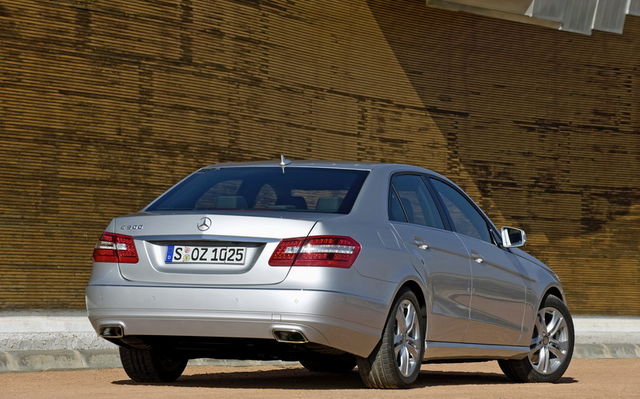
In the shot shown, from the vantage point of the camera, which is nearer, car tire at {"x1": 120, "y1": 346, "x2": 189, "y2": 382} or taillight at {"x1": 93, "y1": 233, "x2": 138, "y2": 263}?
taillight at {"x1": 93, "y1": 233, "x2": 138, "y2": 263}

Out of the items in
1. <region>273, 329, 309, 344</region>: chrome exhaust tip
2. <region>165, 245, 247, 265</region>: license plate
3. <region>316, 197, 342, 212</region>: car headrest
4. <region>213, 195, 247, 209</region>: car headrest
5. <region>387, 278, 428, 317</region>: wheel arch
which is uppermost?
<region>316, 197, 342, 212</region>: car headrest

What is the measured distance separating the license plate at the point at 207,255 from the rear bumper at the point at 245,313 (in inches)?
7.2

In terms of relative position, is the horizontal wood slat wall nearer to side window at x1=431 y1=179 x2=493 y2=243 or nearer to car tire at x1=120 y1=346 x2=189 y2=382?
car tire at x1=120 y1=346 x2=189 y2=382

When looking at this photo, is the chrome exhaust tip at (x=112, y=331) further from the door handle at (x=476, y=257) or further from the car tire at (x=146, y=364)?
the door handle at (x=476, y=257)

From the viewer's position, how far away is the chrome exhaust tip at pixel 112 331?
8.57 metres

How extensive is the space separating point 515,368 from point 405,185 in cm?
231

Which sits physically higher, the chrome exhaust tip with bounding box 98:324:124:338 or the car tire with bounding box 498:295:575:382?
the chrome exhaust tip with bounding box 98:324:124:338

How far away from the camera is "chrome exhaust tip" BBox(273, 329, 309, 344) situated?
8109mm

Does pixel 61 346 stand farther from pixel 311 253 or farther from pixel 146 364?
pixel 311 253

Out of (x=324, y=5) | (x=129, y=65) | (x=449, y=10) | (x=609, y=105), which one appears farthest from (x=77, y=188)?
(x=609, y=105)

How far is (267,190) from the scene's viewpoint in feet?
29.7

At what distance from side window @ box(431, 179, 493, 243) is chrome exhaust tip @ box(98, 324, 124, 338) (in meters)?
2.88

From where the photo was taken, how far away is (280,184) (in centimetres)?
919

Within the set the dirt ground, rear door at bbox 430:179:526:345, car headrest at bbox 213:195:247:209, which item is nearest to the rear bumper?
the dirt ground
